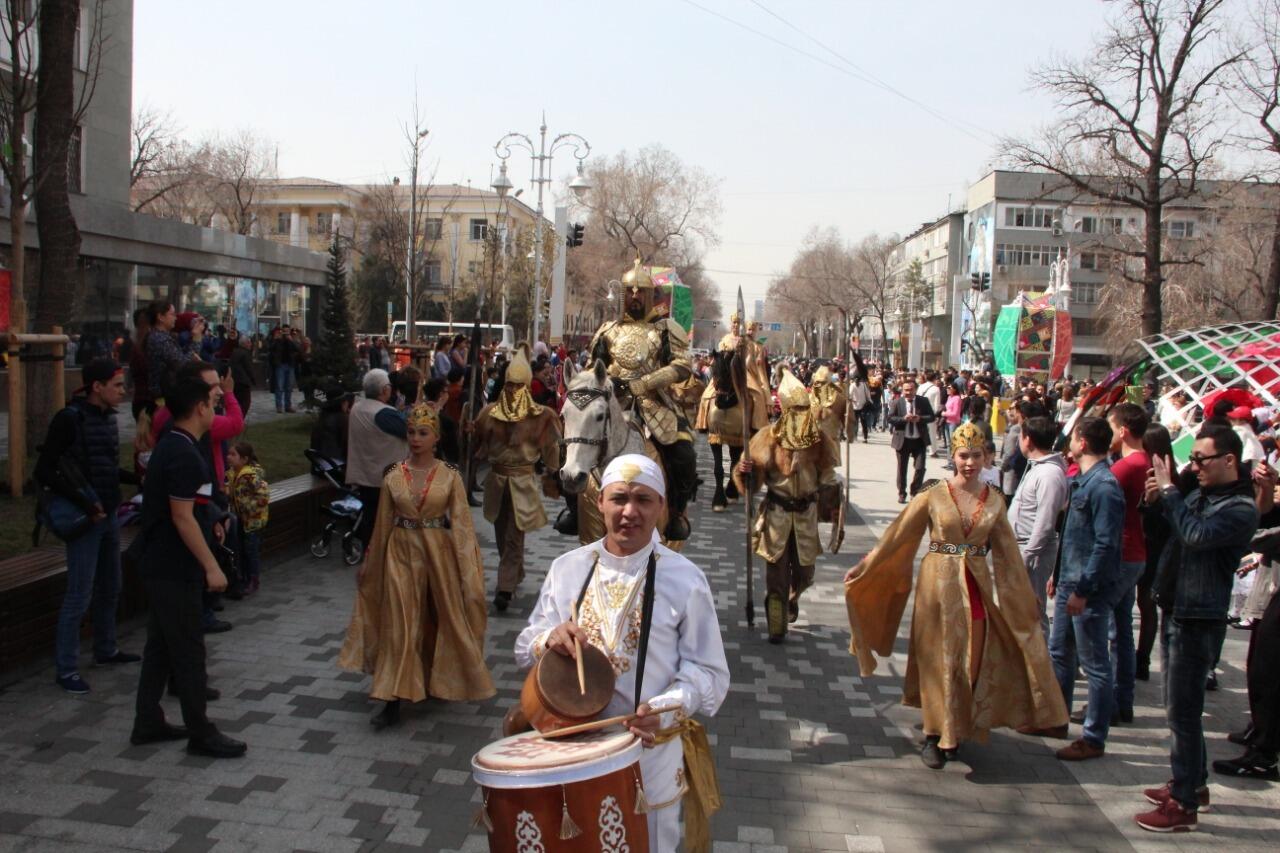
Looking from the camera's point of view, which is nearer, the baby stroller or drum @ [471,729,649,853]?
drum @ [471,729,649,853]

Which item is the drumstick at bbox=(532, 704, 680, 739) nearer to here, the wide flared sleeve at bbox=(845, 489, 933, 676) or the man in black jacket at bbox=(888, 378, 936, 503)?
the wide flared sleeve at bbox=(845, 489, 933, 676)

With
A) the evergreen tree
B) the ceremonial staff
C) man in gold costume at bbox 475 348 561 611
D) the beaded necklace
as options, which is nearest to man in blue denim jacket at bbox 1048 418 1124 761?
the ceremonial staff

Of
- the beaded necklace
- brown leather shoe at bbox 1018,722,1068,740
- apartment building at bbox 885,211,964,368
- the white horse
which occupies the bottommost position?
brown leather shoe at bbox 1018,722,1068,740

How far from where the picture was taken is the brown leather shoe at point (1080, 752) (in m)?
5.78

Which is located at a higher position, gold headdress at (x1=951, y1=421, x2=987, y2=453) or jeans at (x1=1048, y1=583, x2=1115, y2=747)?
gold headdress at (x1=951, y1=421, x2=987, y2=453)

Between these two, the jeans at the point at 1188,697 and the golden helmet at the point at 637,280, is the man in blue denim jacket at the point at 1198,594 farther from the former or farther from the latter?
the golden helmet at the point at 637,280

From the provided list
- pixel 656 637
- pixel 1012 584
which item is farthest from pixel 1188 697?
pixel 656 637

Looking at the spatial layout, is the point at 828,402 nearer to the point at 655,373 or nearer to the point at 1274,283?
the point at 655,373

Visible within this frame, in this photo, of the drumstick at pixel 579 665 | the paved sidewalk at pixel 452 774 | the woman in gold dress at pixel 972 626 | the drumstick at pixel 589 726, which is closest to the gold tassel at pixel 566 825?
the drumstick at pixel 589 726

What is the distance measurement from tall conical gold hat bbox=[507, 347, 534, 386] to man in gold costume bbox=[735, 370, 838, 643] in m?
2.09

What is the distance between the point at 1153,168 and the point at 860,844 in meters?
22.6

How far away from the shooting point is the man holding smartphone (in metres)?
5.02

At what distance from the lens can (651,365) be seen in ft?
27.4

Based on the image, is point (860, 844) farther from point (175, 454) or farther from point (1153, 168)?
point (1153, 168)
